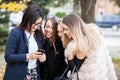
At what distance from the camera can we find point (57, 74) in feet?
14.0

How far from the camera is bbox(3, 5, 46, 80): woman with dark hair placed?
3959 millimetres

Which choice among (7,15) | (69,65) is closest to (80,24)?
(69,65)

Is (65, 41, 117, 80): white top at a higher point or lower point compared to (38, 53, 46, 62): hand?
lower

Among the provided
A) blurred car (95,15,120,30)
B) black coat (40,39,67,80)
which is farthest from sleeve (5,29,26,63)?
blurred car (95,15,120,30)

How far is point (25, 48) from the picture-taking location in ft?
13.3

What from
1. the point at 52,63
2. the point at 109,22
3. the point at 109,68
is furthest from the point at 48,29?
the point at 109,22

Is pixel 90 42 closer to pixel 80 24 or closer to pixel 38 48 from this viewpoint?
pixel 80 24

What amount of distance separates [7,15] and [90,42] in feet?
52.5

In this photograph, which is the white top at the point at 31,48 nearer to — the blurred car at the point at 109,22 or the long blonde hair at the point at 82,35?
the long blonde hair at the point at 82,35

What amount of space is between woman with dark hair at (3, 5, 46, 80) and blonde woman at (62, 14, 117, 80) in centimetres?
33

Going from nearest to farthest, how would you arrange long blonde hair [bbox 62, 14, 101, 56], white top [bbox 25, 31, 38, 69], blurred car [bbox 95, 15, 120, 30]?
long blonde hair [bbox 62, 14, 101, 56]
white top [bbox 25, 31, 38, 69]
blurred car [bbox 95, 15, 120, 30]

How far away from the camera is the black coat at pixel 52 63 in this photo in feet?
14.0

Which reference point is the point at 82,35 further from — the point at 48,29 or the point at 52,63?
the point at 52,63

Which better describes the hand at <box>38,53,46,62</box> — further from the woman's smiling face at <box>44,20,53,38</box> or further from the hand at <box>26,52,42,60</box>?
the woman's smiling face at <box>44,20,53,38</box>
